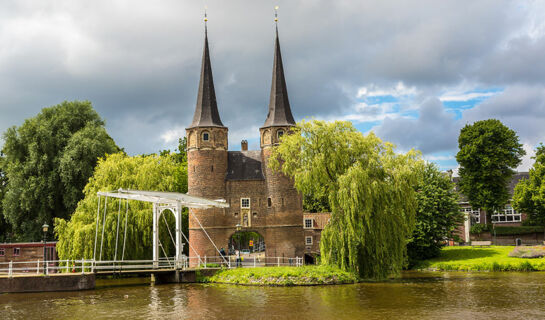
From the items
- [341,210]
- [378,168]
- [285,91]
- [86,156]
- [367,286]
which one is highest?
[285,91]

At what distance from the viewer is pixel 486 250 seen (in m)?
39.2

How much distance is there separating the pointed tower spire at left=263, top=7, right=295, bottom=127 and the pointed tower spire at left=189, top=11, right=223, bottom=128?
12.2ft

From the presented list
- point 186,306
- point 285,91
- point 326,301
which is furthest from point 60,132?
point 326,301

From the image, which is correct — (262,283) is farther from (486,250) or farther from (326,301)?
(486,250)

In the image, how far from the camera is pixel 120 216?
105 feet

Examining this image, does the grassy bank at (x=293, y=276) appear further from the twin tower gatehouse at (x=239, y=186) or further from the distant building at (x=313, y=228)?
the distant building at (x=313, y=228)

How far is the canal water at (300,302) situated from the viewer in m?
17.7

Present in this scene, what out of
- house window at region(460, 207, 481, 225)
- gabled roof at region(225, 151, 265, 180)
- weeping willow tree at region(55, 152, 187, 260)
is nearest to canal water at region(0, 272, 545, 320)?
weeping willow tree at region(55, 152, 187, 260)

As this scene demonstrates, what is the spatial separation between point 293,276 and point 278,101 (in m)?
14.9

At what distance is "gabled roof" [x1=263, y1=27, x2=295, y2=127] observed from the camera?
3747 centimetres

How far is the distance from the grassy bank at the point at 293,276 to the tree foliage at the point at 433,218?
492 inches

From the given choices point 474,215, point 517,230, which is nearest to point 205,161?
point 517,230

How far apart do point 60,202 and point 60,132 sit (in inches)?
210

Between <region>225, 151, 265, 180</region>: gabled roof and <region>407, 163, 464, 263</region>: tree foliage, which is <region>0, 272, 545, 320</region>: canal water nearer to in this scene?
<region>407, 163, 464, 263</region>: tree foliage
